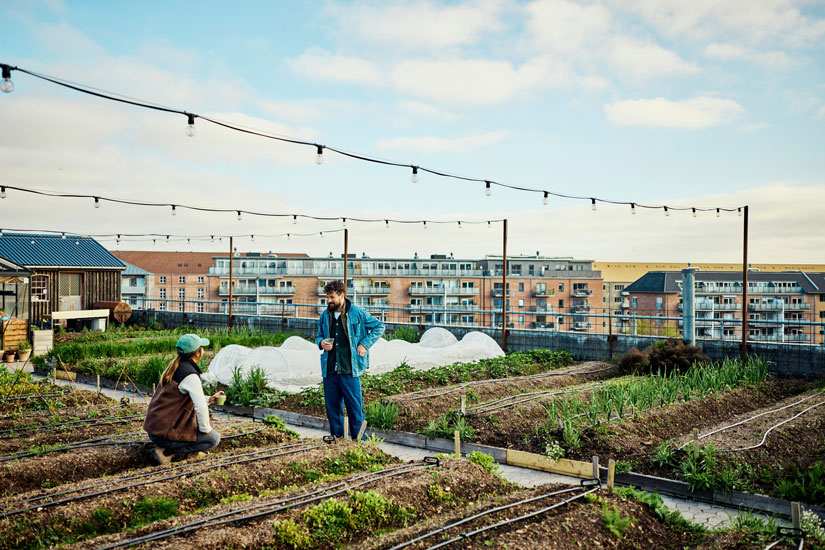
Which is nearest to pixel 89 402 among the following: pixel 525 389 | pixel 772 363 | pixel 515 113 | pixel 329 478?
pixel 329 478

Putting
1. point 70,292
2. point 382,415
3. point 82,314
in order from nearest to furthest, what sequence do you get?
point 382,415, point 82,314, point 70,292

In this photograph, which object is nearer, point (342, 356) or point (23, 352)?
A: point (342, 356)

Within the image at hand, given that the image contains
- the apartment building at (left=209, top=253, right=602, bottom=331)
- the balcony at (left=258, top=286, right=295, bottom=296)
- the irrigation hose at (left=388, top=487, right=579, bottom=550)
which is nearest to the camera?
the irrigation hose at (left=388, top=487, right=579, bottom=550)

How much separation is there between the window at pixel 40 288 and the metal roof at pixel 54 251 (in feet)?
1.55

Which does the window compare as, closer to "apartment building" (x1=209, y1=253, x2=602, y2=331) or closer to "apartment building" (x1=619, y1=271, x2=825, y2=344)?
"apartment building" (x1=209, y1=253, x2=602, y2=331)

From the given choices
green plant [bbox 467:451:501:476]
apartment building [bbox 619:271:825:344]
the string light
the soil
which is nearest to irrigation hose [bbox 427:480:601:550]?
green plant [bbox 467:451:501:476]

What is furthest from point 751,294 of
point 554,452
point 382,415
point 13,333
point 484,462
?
point 484,462

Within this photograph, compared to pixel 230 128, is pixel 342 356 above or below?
below

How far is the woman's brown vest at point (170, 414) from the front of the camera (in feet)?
18.5

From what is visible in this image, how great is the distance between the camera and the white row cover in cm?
1034

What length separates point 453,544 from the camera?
3.94m

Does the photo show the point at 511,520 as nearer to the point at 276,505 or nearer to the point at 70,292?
the point at 276,505

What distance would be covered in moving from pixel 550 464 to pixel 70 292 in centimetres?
1996

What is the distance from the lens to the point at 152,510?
15.2 feet
